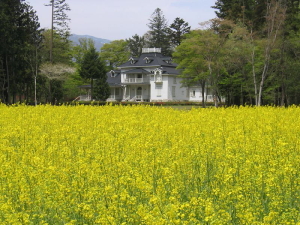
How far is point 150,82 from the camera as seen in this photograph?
6044 cm

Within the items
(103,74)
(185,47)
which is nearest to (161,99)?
(103,74)

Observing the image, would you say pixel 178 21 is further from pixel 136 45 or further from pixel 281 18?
pixel 281 18

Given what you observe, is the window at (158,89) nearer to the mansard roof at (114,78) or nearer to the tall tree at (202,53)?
the mansard roof at (114,78)

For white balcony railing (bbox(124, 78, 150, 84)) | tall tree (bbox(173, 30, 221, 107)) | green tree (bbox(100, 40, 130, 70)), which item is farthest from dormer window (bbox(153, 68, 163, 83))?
green tree (bbox(100, 40, 130, 70))

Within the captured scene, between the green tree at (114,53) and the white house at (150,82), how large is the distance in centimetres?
864

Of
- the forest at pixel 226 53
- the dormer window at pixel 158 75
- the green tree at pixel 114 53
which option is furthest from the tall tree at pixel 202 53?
the green tree at pixel 114 53

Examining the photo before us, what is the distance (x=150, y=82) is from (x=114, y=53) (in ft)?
58.2

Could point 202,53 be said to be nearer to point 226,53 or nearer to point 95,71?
point 226,53

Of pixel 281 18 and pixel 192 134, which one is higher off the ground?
pixel 281 18

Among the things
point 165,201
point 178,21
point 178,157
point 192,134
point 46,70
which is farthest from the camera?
point 178,21

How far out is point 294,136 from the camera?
9258 mm

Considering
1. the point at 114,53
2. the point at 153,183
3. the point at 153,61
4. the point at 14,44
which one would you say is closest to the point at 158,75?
the point at 153,61

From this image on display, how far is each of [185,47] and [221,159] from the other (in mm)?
35294

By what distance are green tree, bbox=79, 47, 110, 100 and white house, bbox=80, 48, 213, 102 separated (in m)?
8.40
